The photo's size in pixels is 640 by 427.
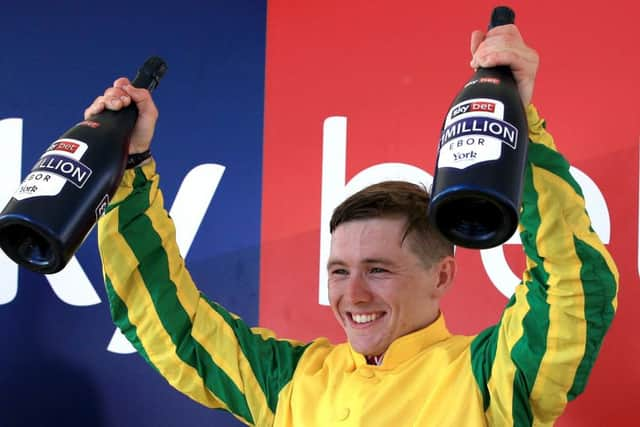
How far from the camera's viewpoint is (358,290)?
3.16 ft

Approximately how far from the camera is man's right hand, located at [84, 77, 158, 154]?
0.85 metres

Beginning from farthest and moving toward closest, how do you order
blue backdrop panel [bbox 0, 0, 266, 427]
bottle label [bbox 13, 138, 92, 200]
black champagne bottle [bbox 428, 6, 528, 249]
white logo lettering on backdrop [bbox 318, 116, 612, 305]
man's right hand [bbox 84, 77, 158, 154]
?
blue backdrop panel [bbox 0, 0, 266, 427] → white logo lettering on backdrop [bbox 318, 116, 612, 305] → man's right hand [bbox 84, 77, 158, 154] → bottle label [bbox 13, 138, 92, 200] → black champagne bottle [bbox 428, 6, 528, 249]

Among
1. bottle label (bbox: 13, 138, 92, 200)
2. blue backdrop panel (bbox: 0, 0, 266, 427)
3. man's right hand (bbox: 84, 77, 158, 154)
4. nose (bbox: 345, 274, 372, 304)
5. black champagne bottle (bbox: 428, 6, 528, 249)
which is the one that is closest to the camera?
black champagne bottle (bbox: 428, 6, 528, 249)

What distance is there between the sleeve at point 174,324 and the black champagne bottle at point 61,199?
18 centimetres

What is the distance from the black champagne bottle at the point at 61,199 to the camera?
2.27 feet

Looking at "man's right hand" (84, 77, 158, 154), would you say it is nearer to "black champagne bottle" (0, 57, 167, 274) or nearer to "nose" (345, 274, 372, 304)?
"black champagne bottle" (0, 57, 167, 274)

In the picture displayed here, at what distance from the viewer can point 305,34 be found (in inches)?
58.5

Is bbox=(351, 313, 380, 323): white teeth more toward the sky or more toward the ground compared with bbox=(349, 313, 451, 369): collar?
more toward the sky

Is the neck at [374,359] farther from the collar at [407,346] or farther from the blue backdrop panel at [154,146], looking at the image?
Result: the blue backdrop panel at [154,146]

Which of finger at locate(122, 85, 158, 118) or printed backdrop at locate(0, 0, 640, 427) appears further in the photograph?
printed backdrop at locate(0, 0, 640, 427)

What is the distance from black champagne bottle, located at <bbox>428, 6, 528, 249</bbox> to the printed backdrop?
2.23 ft

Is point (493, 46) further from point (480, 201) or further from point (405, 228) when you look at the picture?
point (405, 228)

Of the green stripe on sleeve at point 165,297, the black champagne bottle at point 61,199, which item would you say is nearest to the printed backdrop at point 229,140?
the green stripe on sleeve at point 165,297

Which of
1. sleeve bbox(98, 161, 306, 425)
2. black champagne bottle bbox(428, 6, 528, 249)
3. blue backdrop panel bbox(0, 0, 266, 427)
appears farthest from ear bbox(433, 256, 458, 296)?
blue backdrop panel bbox(0, 0, 266, 427)
